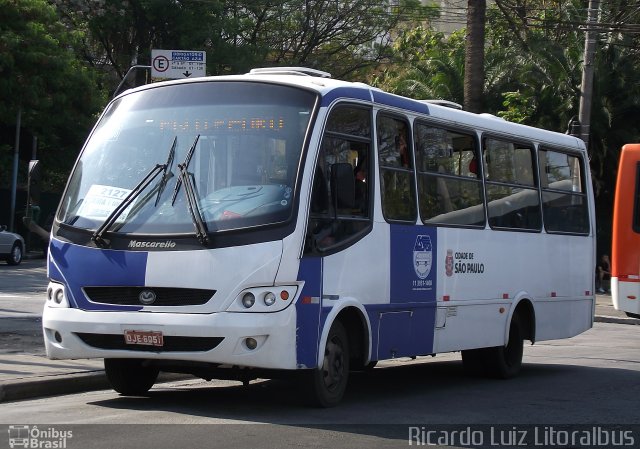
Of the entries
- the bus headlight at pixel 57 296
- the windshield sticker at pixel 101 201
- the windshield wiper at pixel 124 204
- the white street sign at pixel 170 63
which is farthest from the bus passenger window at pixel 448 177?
the white street sign at pixel 170 63

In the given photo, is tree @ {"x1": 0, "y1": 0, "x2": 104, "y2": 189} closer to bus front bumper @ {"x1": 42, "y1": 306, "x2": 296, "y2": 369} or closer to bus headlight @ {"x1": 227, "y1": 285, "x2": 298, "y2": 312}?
bus front bumper @ {"x1": 42, "y1": 306, "x2": 296, "y2": 369}

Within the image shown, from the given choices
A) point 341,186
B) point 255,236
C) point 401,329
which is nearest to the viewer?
point 255,236

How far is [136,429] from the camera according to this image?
831 cm

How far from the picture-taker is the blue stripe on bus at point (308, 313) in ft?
29.9

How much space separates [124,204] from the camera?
942 cm

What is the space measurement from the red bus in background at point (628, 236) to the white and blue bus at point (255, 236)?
1028cm

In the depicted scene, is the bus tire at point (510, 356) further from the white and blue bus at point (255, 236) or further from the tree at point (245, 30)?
the tree at point (245, 30)

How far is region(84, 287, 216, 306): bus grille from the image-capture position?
899cm

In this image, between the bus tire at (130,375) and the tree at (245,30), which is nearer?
the bus tire at (130,375)

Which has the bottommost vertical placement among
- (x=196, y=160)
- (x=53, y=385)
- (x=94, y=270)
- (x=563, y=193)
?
(x=53, y=385)

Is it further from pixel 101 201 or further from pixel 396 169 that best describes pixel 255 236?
pixel 396 169

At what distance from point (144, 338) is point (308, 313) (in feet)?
4.54

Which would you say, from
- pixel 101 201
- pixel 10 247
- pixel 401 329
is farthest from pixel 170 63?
pixel 101 201

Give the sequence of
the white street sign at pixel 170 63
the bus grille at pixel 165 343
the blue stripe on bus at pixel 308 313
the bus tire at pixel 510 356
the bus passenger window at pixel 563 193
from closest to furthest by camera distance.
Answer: the bus grille at pixel 165 343 → the blue stripe on bus at pixel 308 313 → the bus tire at pixel 510 356 → the bus passenger window at pixel 563 193 → the white street sign at pixel 170 63
